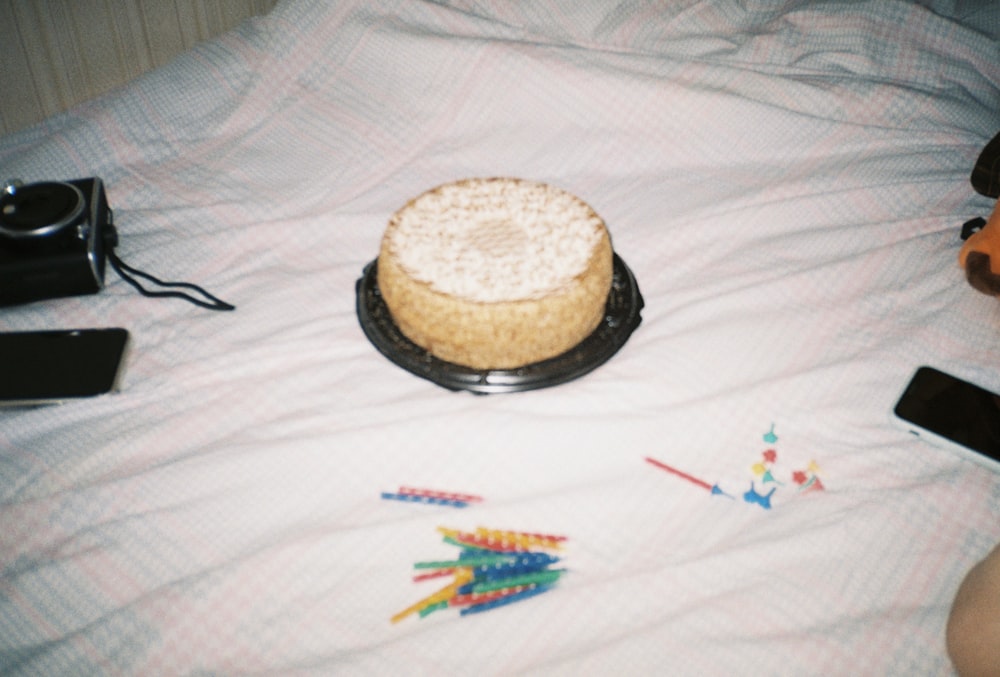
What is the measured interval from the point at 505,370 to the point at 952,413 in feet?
1.86

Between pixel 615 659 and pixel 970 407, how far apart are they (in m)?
0.57

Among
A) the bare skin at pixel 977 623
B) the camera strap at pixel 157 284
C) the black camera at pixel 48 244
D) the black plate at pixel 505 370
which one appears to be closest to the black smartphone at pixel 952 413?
the bare skin at pixel 977 623

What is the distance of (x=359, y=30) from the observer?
4.41 ft

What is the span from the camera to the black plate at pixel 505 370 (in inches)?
33.5

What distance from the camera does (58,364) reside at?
884mm

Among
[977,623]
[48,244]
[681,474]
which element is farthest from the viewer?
[48,244]

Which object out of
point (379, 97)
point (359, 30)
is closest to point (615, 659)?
point (379, 97)

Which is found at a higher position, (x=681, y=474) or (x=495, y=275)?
(x=495, y=275)

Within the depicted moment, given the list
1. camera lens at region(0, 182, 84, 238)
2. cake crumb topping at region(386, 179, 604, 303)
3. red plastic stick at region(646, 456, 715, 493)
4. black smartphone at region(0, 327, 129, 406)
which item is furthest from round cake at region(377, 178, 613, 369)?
camera lens at region(0, 182, 84, 238)

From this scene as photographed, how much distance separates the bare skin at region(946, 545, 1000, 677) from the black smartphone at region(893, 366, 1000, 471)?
0.20 metres

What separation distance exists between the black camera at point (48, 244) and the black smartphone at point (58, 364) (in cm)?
9

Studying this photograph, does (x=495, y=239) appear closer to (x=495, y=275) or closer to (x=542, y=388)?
(x=495, y=275)

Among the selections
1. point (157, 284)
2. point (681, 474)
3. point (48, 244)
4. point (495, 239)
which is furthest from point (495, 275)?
point (48, 244)

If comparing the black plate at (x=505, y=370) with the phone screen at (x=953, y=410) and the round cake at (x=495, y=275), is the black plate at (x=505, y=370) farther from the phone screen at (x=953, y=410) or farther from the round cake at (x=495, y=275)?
the phone screen at (x=953, y=410)
